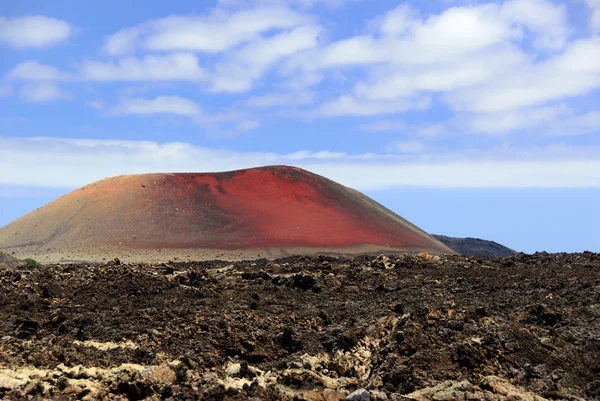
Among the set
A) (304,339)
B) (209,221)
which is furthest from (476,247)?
(304,339)

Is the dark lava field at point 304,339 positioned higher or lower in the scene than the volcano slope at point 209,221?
lower

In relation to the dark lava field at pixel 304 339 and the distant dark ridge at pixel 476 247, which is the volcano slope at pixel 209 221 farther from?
the dark lava field at pixel 304 339

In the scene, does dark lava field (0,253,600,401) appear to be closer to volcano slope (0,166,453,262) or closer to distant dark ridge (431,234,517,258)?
volcano slope (0,166,453,262)

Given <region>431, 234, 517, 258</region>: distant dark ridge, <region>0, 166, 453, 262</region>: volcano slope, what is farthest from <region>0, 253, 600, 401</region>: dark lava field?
<region>431, 234, 517, 258</region>: distant dark ridge

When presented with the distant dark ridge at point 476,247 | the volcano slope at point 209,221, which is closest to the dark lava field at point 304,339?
the volcano slope at point 209,221

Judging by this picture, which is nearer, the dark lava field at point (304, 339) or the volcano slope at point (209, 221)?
the dark lava field at point (304, 339)

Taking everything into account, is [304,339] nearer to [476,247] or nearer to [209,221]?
[209,221]

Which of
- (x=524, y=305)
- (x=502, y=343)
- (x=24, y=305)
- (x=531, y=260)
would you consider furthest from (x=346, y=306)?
(x=531, y=260)
